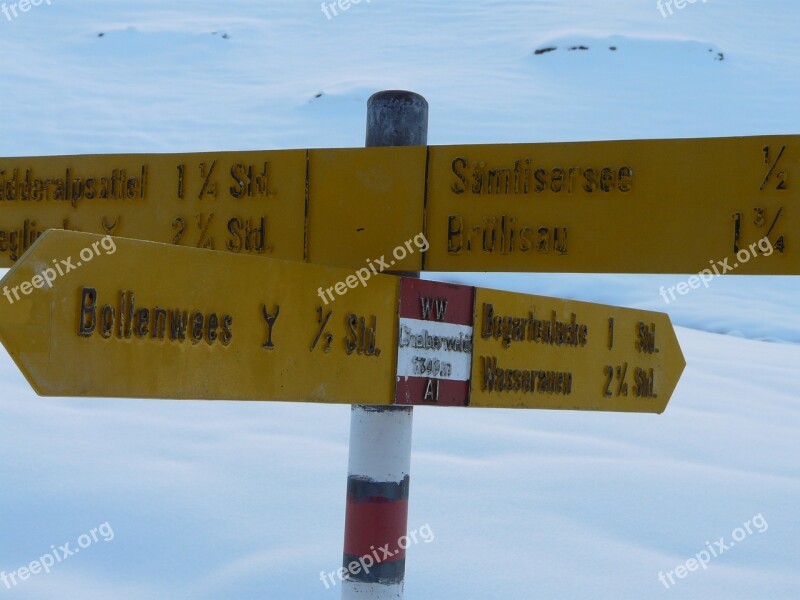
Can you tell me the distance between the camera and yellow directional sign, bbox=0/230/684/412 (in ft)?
5.52

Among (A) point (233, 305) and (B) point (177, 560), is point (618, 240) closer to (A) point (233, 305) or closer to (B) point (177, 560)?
(A) point (233, 305)

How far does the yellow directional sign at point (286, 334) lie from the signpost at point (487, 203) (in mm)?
223

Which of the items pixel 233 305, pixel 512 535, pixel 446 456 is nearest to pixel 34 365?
pixel 233 305

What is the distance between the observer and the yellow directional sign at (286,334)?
5.52 ft

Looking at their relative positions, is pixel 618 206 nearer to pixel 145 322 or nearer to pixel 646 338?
pixel 646 338

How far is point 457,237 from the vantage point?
2.56 metres

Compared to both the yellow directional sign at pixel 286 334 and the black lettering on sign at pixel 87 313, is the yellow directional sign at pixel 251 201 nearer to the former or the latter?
the yellow directional sign at pixel 286 334

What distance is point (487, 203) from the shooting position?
8.36 ft

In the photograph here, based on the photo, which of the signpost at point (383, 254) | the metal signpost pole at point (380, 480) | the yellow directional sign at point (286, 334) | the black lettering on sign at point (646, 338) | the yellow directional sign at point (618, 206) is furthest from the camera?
the black lettering on sign at point (646, 338)

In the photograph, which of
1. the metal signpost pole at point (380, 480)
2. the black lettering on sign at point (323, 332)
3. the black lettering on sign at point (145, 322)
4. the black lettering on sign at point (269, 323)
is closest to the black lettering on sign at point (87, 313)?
the black lettering on sign at point (145, 322)

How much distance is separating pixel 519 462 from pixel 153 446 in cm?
229

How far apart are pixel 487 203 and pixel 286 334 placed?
714 millimetres

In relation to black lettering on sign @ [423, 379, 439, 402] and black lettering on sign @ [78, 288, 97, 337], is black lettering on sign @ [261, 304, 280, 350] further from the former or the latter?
black lettering on sign @ [423, 379, 439, 402]

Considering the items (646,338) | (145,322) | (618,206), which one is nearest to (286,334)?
(145,322)
